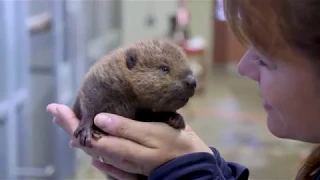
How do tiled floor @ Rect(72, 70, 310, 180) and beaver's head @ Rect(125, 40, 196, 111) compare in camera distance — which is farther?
tiled floor @ Rect(72, 70, 310, 180)

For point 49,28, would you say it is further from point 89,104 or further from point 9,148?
point 89,104

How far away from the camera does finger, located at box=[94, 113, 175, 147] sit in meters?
0.90

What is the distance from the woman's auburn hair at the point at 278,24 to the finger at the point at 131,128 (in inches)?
8.8

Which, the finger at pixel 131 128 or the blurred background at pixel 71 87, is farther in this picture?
the blurred background at pixel 71 87

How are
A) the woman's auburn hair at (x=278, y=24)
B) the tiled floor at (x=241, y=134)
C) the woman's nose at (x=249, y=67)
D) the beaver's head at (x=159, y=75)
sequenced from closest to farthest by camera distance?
the woman's auburn hair at (x=278, y=24) < the woman's nose at (x=249, y=67) < the beaver's head at (x=159, y=75) < the tiled floor at (x=241, y=134)

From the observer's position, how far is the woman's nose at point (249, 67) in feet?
2.79

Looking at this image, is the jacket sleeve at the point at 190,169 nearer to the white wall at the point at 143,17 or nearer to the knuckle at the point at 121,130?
the knuckle at the point at 121,130

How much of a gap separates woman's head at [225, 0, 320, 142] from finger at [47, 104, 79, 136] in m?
0.33

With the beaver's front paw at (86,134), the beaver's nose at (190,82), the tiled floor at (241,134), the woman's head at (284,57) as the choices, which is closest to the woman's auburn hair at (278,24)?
the woman's head at (284,57)

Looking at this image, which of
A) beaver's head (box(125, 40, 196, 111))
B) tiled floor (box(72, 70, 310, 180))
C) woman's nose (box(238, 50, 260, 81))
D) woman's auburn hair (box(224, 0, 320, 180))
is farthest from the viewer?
tiled floor (box(72, 70, 310, 180))

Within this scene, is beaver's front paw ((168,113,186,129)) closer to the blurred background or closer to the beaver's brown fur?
the beaver's brown fur

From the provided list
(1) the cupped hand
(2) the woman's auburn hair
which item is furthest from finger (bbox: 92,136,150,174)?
(2) the woman's auburn hair

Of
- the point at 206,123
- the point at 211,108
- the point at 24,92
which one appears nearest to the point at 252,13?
the point at 24,92

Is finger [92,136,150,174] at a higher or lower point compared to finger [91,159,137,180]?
higher
